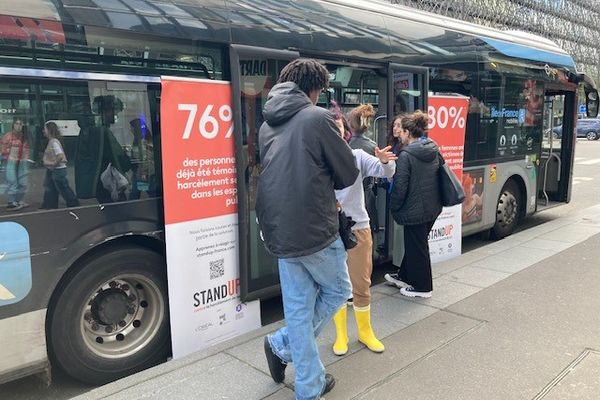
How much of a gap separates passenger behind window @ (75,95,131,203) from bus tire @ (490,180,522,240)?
555 centimetres

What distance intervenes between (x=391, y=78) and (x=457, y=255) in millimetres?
2430

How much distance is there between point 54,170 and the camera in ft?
10.3

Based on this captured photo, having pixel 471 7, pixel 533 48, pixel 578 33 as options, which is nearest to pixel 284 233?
pixel 533 48

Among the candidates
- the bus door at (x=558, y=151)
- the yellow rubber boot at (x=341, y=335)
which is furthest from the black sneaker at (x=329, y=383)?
the bus door at (x=558, y=151)

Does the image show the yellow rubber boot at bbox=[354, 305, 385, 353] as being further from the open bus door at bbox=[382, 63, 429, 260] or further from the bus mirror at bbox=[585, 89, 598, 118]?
the bus mirror at bbox=[585, 89, 598, 118]

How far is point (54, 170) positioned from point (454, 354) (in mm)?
2921

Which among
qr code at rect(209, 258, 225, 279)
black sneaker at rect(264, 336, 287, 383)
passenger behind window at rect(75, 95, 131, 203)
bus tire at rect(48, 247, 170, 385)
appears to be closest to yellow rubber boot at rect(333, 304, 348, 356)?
black sneaker at rect(264, 336, 287, 383)

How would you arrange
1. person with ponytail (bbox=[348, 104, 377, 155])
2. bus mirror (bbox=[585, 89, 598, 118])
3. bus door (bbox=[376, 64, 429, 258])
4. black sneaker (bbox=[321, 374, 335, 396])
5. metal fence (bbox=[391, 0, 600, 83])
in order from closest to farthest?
black sneaker (bbox=[321, 374, 335, 396]) → person with ponytail (bbox=[348, 104, 377, 155]) → bus door (bbox=[376, 64, 429, 258]) → bus mirror (bbox=[585, 89, 598, 118]) → metal fence (bbox=[391, 0, 600, 83])

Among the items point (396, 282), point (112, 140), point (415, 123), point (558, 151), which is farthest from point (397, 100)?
point (558, 151)

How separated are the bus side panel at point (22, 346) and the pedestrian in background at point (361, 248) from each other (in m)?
1.91

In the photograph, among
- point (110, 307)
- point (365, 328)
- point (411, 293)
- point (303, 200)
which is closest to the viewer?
point (303, 200)

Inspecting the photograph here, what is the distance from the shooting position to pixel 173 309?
3.65m

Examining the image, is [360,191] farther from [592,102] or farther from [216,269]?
[592,102]

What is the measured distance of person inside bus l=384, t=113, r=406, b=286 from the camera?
15.1ft
